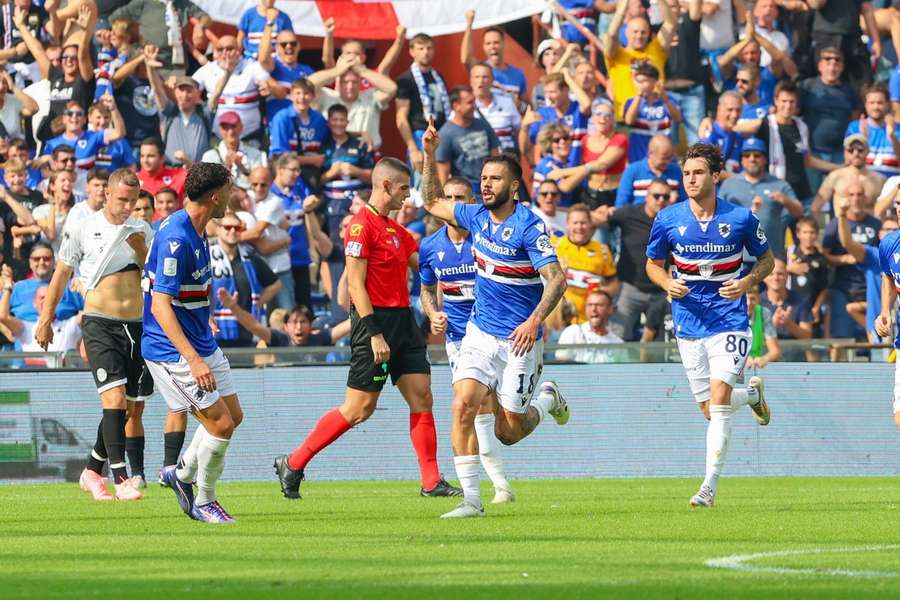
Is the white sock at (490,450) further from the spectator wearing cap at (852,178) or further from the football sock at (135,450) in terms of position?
the spectator wearing cap at (852,178)

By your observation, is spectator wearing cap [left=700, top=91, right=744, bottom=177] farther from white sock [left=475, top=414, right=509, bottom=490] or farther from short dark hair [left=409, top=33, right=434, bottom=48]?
white sock [left=475, top=414, right=509, bottom=490]

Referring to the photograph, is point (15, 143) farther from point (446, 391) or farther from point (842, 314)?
point (842, 314)

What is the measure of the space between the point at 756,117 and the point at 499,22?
3.78m

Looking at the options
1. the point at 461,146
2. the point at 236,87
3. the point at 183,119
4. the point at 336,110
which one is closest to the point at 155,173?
the point at 183,119

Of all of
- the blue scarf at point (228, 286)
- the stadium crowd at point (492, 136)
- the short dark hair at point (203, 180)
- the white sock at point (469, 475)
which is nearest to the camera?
the short dark hair at point (203, 180)

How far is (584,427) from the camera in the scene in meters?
17.4

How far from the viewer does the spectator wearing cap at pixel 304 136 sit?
67.4ft

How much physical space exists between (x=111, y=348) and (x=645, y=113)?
344 inches

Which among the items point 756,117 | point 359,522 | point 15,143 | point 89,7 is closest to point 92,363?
point 359,522

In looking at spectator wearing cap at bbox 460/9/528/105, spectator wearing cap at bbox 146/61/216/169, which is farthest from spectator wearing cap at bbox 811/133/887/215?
spectator wearing cap at bbox 146/61/216/169

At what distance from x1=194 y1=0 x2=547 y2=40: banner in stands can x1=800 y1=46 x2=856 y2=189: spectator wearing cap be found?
3.67 metres

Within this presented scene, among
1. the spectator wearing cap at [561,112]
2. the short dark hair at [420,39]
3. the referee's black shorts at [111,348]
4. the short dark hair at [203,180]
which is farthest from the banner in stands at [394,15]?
the short dark hair at [203,180]

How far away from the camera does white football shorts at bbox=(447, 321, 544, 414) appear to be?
39.4ft

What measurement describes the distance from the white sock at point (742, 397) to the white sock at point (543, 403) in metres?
1.51
